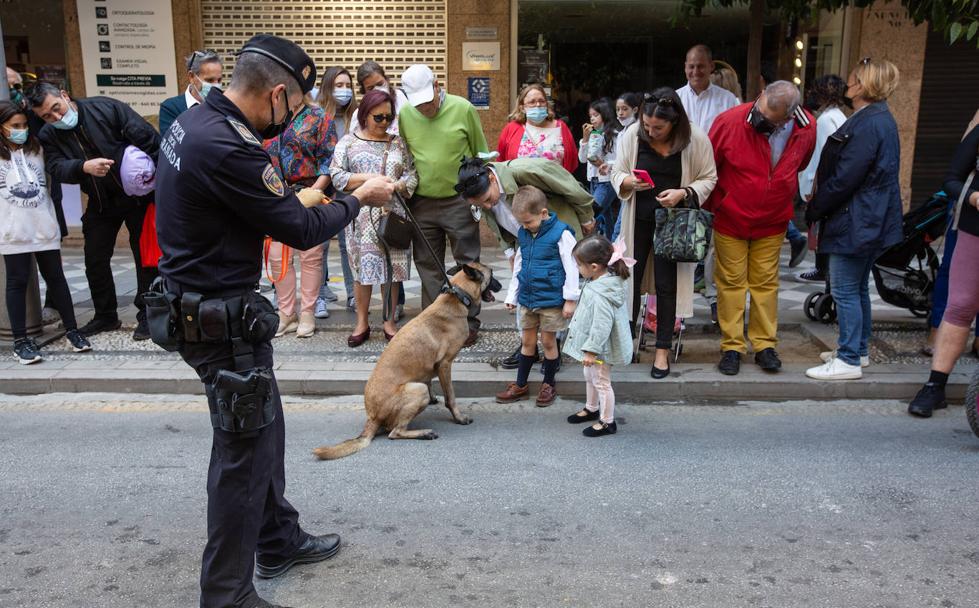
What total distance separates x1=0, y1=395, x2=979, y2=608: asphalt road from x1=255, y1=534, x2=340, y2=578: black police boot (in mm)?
54

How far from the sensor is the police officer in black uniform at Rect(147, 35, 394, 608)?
2701mm

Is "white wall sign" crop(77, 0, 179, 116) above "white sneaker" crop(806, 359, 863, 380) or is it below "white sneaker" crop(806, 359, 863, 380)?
above

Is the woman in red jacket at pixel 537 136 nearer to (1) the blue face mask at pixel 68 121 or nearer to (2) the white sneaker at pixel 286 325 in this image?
(2) the white sneaker at pixel 286 325

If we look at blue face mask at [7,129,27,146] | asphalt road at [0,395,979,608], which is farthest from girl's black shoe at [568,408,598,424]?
blue face mask at [7,129,27,146]

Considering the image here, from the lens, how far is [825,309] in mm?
6910

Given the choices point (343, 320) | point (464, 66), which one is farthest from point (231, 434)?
point (464, 66)

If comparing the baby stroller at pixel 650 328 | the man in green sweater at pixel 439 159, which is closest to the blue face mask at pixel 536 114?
the man in green sweater at pixel 439 159

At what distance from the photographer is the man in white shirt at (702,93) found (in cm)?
692

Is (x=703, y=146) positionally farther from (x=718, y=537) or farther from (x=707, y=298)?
(x=718, y=537)

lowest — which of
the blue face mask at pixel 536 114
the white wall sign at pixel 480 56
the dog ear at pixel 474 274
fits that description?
the dog ear at pixel 474 274

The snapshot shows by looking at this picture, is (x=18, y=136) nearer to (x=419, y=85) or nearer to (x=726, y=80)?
(x=419, y=85)

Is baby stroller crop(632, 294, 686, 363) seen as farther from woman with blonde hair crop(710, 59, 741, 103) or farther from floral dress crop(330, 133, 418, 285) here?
woman with blonde hair crop(710, 59, 741, 103)

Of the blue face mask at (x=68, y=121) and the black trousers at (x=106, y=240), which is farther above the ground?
the blue face mask at (x=68, y=121)

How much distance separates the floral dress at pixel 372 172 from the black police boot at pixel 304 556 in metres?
2.99
